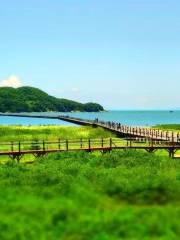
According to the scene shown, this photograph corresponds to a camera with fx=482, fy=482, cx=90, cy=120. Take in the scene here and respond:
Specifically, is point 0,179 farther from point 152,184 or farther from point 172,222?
point 172,222

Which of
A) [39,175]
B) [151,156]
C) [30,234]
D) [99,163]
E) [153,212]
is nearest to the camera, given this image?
[30,234]

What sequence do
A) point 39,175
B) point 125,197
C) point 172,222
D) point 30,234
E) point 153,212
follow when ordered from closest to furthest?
point 30,234, point 172,222, point 153,212, point 125,197, point 39,175

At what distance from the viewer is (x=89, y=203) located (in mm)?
23375

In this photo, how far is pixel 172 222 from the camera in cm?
2067

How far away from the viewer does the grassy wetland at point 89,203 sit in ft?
64.8

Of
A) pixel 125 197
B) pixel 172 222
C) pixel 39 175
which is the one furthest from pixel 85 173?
pixel 172 222

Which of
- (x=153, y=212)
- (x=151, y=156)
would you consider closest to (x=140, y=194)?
(x=153, y=212)

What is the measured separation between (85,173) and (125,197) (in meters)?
5.01

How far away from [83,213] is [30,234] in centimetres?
326

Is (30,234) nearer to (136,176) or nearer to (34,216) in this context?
(34,216)

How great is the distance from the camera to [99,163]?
35531 mm

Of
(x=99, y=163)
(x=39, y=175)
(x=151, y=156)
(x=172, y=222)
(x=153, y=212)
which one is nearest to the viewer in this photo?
(x=172, y=222)

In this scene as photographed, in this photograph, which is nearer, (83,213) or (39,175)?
(83,213)

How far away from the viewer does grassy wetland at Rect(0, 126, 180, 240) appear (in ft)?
64.8
